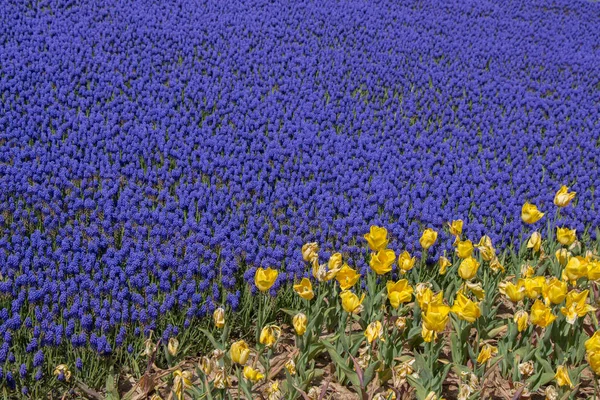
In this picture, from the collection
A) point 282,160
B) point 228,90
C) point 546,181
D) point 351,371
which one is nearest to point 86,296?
point 351,371

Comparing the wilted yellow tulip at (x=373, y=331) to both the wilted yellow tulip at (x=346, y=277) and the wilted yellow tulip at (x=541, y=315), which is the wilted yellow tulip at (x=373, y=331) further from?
the wilted yellow tulip at (x=541, y=315)

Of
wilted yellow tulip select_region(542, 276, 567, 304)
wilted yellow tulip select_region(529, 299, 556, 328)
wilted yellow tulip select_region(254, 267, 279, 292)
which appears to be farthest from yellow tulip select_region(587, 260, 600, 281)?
wilted yellow tulip select_region(254, 267, 279, 292)

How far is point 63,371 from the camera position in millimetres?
3162

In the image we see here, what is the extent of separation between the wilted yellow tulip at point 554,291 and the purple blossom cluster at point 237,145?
1253 millimetres

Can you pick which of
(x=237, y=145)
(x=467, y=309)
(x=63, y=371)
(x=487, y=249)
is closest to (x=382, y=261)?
(x=467, y=309)

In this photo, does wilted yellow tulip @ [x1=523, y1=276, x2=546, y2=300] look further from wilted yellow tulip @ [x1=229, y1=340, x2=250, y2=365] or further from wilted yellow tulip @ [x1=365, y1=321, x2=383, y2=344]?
wilted yellow tulip @ [x1=229, y1=340, x2=250, y2=365]

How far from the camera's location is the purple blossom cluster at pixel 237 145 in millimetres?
3770

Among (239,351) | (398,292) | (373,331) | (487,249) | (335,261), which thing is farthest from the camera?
(487,249)

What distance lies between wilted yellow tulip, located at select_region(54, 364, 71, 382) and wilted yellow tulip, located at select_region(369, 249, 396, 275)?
148 centimetres

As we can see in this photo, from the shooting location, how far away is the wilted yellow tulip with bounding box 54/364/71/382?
123 inches

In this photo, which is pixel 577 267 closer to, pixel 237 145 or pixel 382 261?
pixel 382 261

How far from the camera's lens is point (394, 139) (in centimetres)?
559

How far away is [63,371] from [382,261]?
155cm

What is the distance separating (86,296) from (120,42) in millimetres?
3620
